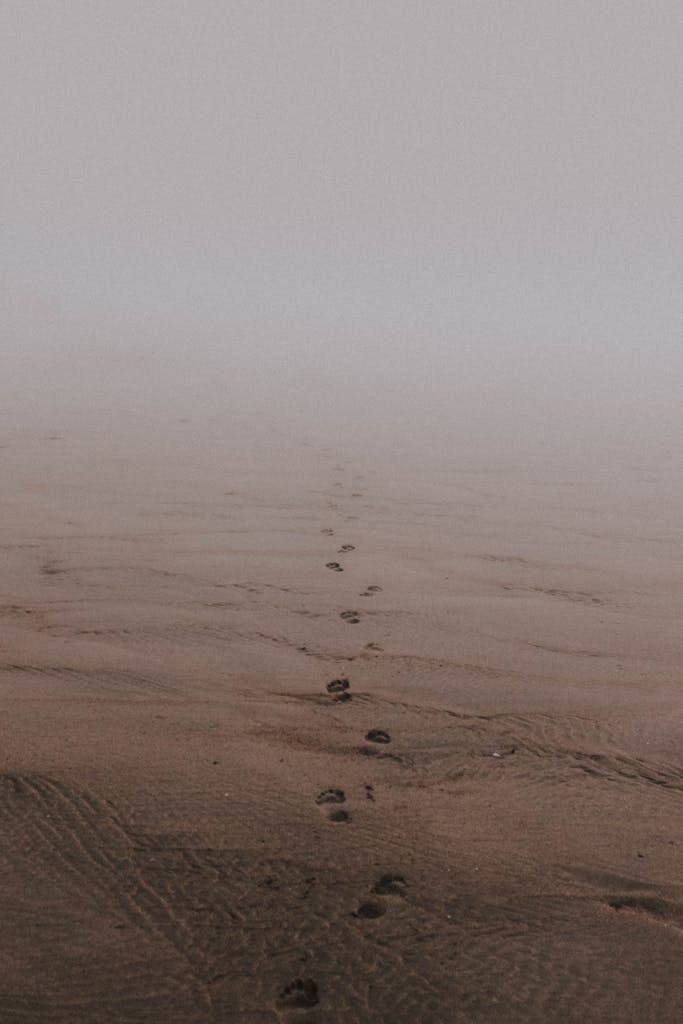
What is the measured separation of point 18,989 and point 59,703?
1.30 m

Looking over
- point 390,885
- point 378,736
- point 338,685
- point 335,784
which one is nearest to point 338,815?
point 335,784

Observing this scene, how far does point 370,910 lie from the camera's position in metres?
2.15

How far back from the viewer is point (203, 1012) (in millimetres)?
1861

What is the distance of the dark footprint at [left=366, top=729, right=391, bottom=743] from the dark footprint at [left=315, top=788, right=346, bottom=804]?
0.35m

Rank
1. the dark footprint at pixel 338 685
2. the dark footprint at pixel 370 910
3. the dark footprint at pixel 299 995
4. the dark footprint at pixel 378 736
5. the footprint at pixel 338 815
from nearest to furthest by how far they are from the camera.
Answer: the dark footprint at pixel 299 995, the dark footprint at pixel 370 910, the footprint at pixel 338 815, the dark footprint at pixel 378 736, the dark footprint at pixel 338 685

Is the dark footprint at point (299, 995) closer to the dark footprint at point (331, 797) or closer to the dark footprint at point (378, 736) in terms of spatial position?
the dark footprint at point (331, 797)

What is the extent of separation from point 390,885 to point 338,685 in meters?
1.17

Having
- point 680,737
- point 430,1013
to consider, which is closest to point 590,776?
point 680,737

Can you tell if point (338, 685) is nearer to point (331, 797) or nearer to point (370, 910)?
point (331, 797)

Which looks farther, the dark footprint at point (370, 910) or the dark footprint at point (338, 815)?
the dark footprint at point (338, 815)

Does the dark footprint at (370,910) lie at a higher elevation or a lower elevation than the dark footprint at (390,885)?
lower

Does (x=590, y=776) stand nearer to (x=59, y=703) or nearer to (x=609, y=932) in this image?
(x=609, y=932)

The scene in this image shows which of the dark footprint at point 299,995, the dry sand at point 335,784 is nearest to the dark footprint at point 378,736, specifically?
the dry sand at point 335,784

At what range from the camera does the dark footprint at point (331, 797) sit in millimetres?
2547
